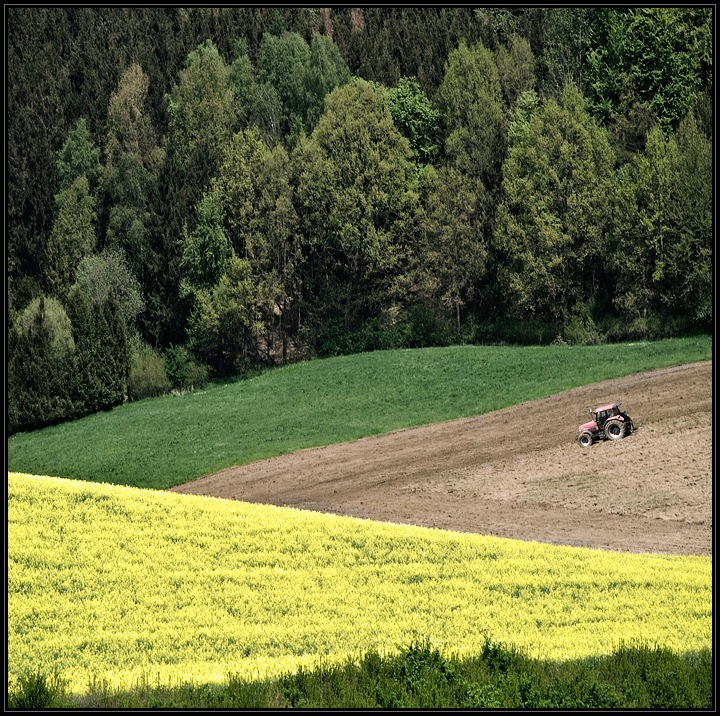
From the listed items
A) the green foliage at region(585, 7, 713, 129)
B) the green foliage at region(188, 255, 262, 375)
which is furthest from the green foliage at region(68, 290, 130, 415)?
the green foliage at region(585, 7, 713, 129)

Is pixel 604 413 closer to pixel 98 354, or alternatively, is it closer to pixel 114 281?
pixel 98 354

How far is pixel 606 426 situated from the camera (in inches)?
1671

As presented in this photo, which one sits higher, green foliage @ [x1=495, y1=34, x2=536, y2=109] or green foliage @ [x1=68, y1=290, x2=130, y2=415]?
green foliage @ [x1=495, y1=34, x2=536, y2=109]

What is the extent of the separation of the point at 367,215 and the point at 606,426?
126ft

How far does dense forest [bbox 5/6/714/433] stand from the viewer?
69.0m

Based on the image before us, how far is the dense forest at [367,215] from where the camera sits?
69000 mm

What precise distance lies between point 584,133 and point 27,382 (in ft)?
126

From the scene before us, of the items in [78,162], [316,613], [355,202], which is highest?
[78,162]

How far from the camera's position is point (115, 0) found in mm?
23109

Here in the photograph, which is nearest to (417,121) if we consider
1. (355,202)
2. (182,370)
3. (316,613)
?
(355,202)

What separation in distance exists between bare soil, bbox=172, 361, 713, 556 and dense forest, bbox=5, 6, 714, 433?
2098 centimetres

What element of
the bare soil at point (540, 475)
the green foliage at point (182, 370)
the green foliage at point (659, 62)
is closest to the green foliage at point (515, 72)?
the green foliage at point (659, 62)

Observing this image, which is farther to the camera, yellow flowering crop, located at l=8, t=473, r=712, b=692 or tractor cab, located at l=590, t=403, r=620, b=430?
tractor cab, located at l=590, t=403, r=620, b=430

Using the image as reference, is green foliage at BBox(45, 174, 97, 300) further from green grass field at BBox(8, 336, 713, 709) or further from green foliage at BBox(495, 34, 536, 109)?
green grass field at BBox(8, 336, 713, 709)
